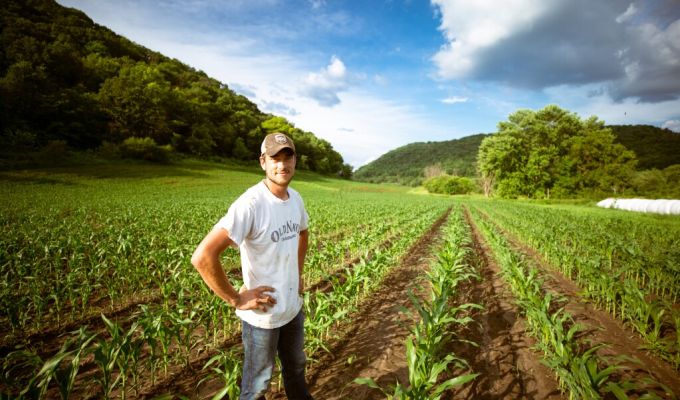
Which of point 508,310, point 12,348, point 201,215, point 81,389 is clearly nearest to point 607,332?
point 508,310

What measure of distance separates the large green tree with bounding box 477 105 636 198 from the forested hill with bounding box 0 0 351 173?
44.9 metres

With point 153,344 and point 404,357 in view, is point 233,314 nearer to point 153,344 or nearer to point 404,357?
point 153,344

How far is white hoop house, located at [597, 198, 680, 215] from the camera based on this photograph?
23759 mm

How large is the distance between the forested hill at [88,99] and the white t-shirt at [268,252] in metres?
40.7

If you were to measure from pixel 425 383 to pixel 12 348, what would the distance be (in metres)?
5.69

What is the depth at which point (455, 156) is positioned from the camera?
14188cm

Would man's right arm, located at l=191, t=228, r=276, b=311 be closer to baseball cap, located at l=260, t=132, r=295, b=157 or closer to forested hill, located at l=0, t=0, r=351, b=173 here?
baseball cap, located at l=260, t=132, r=295, b=157

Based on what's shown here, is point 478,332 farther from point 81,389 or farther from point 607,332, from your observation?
point 81,389

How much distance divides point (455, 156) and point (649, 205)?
121984 millimetres

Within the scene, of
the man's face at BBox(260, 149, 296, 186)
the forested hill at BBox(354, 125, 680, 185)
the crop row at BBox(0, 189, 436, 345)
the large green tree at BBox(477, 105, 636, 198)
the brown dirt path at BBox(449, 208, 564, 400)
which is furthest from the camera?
the forested hill at BBox(354, 125, 680, 185)

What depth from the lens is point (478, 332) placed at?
4.58m

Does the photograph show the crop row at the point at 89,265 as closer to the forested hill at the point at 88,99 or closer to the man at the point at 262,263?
the man at the point at 262,263

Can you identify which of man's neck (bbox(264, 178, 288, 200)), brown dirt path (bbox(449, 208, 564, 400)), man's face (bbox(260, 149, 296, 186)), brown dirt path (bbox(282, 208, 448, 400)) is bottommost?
brown dirt path (bbox(282, 208, 448, 400))

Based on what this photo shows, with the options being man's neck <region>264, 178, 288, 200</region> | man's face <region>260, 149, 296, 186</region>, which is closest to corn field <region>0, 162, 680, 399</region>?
man's neck <region>264, 178, 288, 200</region>
